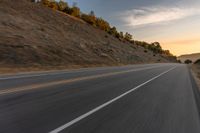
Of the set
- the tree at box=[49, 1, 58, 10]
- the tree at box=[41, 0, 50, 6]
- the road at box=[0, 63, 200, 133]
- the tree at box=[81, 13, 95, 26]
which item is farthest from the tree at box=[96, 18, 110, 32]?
the road at box=[0, 63, 200, 133]

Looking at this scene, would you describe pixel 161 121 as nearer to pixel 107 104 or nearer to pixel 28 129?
pixel 107 104

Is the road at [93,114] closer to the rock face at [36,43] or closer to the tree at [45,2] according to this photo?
the rock face at [36,43]

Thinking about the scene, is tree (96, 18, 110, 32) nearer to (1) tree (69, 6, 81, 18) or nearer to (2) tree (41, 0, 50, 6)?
(1) tree (69, 6, 81, 18)

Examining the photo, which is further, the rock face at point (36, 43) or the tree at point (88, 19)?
the tree at point (88, 19)

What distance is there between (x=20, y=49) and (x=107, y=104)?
2793 centimetres

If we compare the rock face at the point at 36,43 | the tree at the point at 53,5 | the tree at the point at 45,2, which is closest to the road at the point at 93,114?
the rock face at the point at 36,43

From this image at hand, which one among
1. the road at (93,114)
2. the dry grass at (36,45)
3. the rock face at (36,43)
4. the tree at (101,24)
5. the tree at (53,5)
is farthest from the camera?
the tree at (101,24)

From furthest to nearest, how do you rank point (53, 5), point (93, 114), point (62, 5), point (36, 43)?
1. point (62, 5)
2. point (53, 5)
3. point (36, 43)
4. point (93, 114)

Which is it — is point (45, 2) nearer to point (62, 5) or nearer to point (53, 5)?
point (53, 5)

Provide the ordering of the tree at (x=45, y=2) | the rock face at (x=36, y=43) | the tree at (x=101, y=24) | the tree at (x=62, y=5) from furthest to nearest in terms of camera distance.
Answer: the tree at (x=101, y=24), the tree at (x=62, y=5), the tree at (x=45, y=2), the rock face at (x=36, y=43)

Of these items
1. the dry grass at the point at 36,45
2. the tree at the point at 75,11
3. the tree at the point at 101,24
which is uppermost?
the tree at the point at 75,11

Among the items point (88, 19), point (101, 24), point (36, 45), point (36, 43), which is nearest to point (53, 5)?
point (88, 19)

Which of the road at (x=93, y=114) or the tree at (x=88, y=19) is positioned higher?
the tree at (x=88, y=19)

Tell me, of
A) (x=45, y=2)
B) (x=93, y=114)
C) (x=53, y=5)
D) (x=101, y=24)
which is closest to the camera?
(x=93, y=114)
